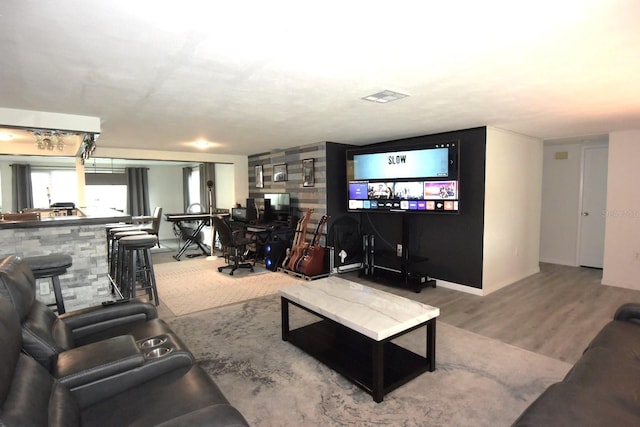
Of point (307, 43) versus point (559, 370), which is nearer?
point (307, 43)

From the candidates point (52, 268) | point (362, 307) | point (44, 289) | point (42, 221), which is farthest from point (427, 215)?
point (44, 289)

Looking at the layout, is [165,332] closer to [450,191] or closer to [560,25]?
[560,25]

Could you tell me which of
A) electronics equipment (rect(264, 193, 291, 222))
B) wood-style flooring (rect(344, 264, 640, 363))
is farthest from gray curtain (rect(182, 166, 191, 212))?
wood-style flooring (rect(344, 264, 640, 363))

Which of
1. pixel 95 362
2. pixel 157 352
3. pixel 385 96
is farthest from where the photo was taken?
pixel 385 96

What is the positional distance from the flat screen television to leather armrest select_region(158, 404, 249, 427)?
3.53 metres

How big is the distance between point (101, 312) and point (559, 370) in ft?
10.4

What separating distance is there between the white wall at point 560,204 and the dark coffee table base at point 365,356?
4.80 m

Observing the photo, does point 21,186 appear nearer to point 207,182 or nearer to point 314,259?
point 207,182

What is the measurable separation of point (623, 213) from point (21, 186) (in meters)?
10.6

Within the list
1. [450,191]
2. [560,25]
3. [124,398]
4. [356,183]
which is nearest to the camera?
[124,398]

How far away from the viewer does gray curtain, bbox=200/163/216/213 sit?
7.94 metres

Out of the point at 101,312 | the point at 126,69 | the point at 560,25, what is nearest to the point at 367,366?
the point at 101,312

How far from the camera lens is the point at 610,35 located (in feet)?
5.48

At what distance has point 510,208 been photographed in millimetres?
4586
